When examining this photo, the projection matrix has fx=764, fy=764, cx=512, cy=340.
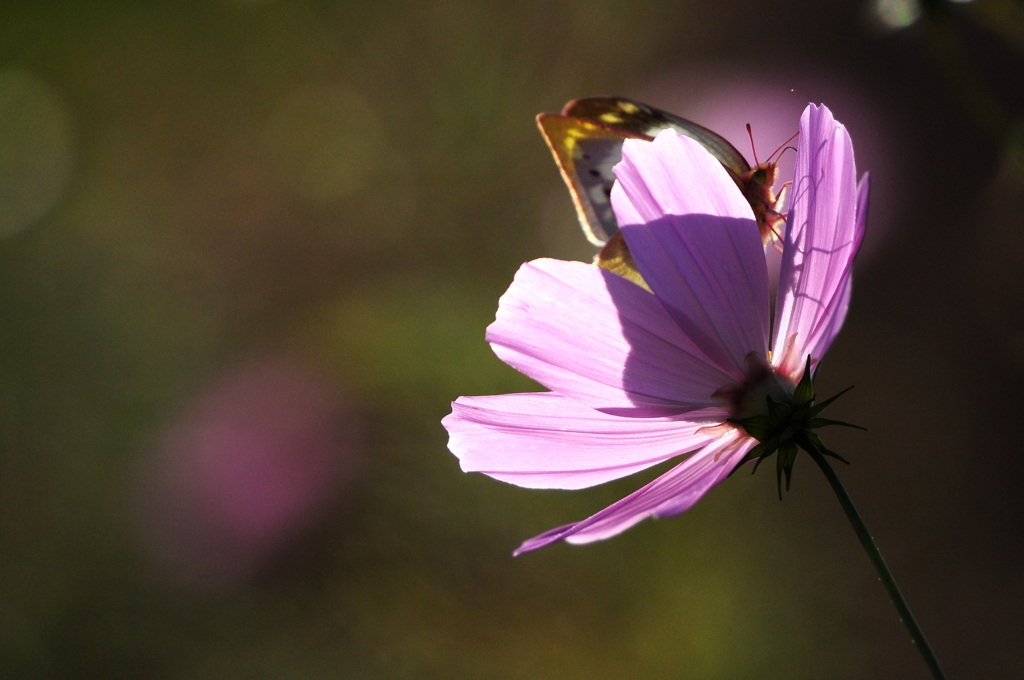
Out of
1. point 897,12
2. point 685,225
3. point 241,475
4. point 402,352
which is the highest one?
point 897,12

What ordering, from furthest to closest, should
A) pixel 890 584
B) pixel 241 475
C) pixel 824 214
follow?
pixel 241 475 → pixel 824 214 → pixel 890 584

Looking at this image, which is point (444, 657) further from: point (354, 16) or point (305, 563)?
point (354, 16)

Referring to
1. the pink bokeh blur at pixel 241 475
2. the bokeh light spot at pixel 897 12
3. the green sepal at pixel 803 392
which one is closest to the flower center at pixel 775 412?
the green sepal at pixel 803 392

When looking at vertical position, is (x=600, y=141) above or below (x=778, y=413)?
above

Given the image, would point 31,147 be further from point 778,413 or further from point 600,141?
point 778,413

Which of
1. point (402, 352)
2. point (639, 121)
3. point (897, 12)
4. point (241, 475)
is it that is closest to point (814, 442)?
point (639, 121)

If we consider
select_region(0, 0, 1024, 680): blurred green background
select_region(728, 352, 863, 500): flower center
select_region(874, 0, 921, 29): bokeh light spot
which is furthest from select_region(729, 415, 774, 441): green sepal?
select_region(0, 0, 1024, 680): blurred green background

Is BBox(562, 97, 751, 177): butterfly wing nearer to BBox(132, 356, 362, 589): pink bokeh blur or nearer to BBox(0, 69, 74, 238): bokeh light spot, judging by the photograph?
BBox(132, 356, 362, 589): pink bokeh blur

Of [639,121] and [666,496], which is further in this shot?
[639,121]
